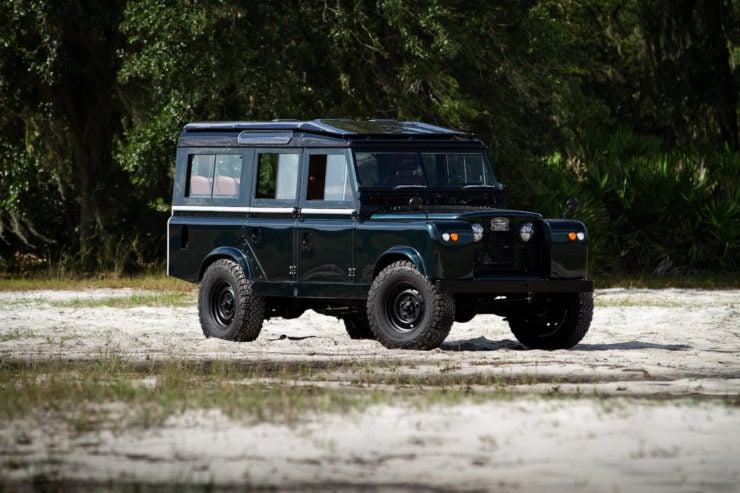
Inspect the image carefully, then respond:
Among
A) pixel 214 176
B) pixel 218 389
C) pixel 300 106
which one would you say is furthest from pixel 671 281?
pixel 218 389

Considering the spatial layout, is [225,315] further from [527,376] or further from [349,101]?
[349,101]

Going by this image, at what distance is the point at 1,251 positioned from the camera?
30469 millimetres

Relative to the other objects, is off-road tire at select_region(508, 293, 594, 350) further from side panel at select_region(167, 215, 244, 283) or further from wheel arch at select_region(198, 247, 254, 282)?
side panel at select_region(167, 215, 244, 283)

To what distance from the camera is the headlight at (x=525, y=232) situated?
1485 centimetres

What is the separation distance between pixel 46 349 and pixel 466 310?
408 cm

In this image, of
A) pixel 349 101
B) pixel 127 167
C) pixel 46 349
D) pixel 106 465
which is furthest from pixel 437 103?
pixel 106 465


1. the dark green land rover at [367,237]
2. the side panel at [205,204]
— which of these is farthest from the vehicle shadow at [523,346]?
the side panel at [205,204]

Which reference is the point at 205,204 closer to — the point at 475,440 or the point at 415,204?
the point at 415,204

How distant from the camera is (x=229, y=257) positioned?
1638 centimetres

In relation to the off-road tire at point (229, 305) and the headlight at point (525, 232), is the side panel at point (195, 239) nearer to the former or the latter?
the off-road tire at point (229, 305)

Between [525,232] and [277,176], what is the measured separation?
107 inches

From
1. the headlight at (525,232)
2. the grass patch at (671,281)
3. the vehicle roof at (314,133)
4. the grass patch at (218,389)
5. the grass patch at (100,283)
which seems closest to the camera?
the grass patch at (218,389)

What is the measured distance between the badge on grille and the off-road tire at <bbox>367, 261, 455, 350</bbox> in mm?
863

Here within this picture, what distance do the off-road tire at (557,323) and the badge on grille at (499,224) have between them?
110 centimetres
